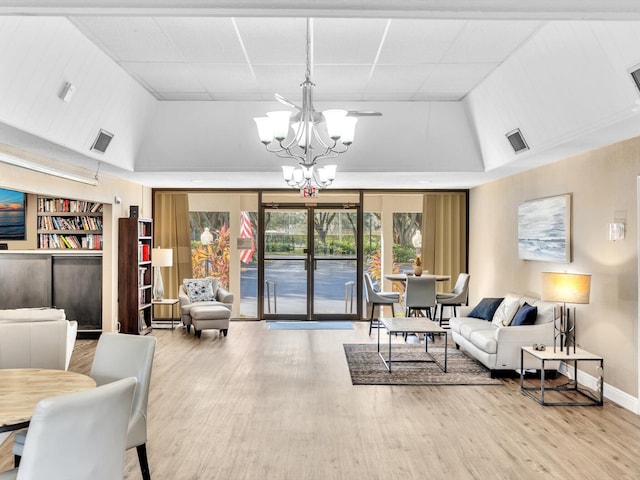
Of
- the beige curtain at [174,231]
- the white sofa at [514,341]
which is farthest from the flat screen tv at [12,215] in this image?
the white sofa at [514,341]

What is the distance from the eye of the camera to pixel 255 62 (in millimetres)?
5305

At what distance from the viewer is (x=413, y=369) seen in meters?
6.23

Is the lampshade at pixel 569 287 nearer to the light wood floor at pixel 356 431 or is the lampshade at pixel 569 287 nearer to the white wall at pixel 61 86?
the light wood floor at pixel 356 431

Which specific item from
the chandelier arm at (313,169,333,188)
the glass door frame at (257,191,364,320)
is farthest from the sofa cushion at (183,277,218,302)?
the chandelier arm at (313,169,333,188)

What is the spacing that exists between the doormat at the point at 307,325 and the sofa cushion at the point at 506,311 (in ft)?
9.53

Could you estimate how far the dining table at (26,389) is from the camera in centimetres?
233

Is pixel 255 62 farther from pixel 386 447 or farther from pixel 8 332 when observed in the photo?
pixel 386 447

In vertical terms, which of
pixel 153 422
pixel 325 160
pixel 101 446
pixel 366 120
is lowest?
pixel 153 422

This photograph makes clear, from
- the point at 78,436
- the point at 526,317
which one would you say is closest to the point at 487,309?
the point at 526,317

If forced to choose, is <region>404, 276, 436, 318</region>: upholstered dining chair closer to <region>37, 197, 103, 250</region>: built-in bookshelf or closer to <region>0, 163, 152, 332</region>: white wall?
<region>0, 163, 152, 332</region>: white wall

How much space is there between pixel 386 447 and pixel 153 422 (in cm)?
188

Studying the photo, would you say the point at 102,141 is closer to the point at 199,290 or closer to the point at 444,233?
the point at 199,290

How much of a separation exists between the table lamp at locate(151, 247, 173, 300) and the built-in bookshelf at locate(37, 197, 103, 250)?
3.48 ft

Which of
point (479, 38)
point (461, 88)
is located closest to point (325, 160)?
point (461, 88)
